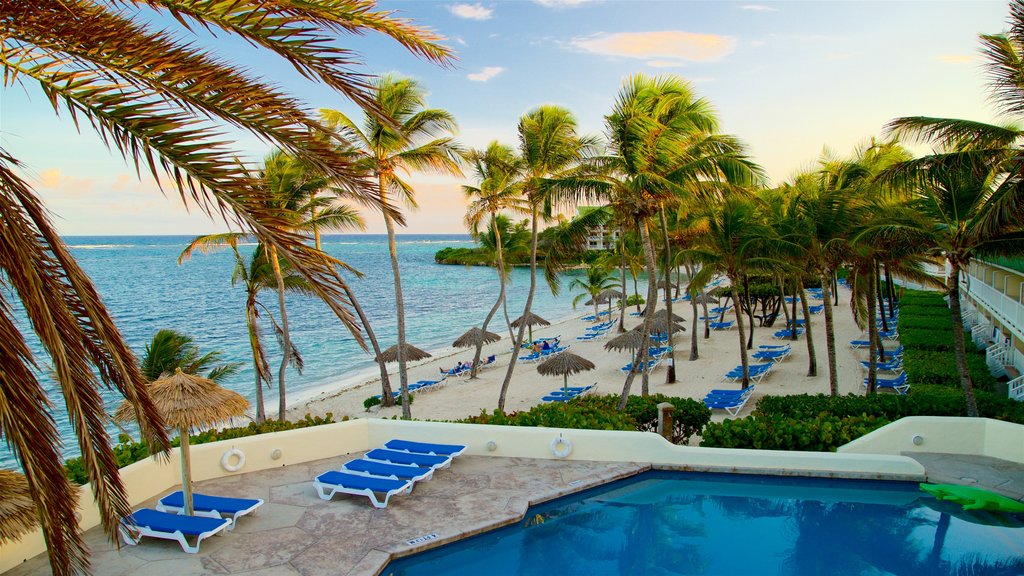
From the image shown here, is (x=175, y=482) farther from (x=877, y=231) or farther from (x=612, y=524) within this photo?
(x=877, y=231)

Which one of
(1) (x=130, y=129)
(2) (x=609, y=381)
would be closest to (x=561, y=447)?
(1) (x=130, y=129)

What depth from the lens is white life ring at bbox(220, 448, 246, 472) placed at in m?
8.53

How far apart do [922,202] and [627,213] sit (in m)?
5.38

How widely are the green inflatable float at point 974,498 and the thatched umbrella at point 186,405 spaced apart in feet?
27.6

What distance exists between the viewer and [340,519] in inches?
284

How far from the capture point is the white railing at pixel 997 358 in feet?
58.2

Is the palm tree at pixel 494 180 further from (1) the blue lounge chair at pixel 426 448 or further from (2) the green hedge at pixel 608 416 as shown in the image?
(1) the blue lounge chair at pixel 426 448

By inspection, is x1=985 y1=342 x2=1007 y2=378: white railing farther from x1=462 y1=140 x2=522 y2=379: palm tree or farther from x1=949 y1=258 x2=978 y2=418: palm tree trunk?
x1=462 y1=140 x2=522 y2=379: palm tree

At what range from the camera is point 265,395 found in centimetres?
2461

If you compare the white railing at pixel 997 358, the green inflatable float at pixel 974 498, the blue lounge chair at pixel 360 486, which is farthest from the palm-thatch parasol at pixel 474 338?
the green inflatable float at pixel 974 498

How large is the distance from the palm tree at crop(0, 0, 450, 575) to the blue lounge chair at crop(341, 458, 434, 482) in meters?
4.56

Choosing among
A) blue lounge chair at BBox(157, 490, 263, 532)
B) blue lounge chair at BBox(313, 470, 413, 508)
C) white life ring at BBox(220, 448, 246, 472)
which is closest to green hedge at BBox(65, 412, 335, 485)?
white life ring at BBox(220, 448, 246, 472)

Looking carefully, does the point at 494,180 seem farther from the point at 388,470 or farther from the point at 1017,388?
the point at 1017,388

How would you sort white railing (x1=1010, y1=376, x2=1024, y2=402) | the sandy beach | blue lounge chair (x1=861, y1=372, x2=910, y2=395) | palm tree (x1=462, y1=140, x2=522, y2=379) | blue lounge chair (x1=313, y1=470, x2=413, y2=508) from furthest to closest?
the sandy beach
palm tree (x1=462, y1=140, x2=522, y2=379)
blue lounge chair (x1=861, y1=372, x2=910, y2=395)
white railing (x1=1010, y1=376, x2=1024, y2=402)
blue lounge chair (x1=313, y1=470, x2=413, y2=508)
